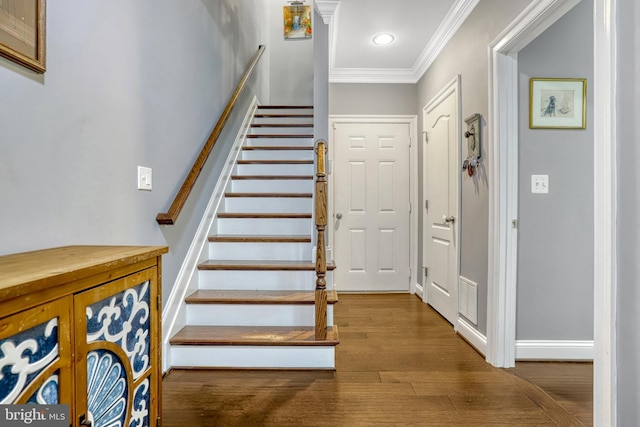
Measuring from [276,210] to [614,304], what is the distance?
2226 millimetres

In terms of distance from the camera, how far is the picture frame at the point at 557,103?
2.04 m

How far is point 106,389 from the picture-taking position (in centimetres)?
83

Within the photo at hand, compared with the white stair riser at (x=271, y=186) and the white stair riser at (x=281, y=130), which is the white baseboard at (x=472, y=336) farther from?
the white stair riser at (x=281, y=130)

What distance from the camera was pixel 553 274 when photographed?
208cm

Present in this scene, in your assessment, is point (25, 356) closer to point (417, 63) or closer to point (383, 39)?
point (383, 39)

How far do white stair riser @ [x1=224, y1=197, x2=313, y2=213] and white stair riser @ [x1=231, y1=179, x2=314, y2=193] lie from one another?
207mm

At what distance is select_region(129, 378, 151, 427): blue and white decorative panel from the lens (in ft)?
3.10

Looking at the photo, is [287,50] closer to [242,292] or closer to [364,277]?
[364,277]

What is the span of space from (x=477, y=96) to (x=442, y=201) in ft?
3.27

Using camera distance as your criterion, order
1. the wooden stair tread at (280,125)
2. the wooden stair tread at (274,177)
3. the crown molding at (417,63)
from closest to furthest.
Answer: the crown molding at (417,63), the wooden stair tread at (274,177), the wooden stair tread at (280,125)

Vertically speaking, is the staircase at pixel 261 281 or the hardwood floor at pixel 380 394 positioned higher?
the staircase at pixel 261 281

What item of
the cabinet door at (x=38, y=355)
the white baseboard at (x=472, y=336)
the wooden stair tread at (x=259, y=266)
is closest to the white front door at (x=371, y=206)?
the white baseboard at (x=472, y=336)

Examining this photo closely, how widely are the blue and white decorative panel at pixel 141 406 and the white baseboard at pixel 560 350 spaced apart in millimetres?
2114

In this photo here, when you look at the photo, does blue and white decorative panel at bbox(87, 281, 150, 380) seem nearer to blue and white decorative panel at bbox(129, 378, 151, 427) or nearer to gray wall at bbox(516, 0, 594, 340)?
blue and white decorative panel at bbox(129, 378, 151, 427)
